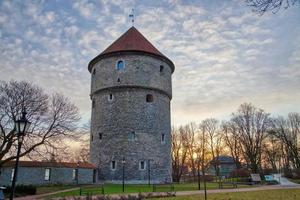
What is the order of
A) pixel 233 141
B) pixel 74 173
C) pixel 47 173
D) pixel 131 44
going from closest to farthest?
pixel 47 173 < pixel 74 173 < pixel 131 44 < pixel 233 141

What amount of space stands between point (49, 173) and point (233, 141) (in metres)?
29.7

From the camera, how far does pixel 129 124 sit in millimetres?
27578

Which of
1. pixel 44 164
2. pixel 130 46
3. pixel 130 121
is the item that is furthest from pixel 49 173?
pixel 130 46

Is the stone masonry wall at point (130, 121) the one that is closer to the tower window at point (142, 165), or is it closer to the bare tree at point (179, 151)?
the tower window at point (142, 165)

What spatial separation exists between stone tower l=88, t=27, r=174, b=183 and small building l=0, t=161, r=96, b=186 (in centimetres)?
158

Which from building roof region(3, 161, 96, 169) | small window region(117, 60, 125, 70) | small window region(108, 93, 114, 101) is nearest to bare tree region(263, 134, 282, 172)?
small window region(108, 93, 114, 101)

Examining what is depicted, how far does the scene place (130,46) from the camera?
1158 inches

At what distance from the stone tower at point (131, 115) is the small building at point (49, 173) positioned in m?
1.58

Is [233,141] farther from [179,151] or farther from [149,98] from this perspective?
[149,98]

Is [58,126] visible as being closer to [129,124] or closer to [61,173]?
[61,173]

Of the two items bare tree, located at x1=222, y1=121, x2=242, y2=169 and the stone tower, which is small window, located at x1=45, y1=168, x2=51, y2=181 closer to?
the stone tower

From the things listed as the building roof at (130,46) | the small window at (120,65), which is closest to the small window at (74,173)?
the small window at (120,65)

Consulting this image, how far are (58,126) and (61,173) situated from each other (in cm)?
512

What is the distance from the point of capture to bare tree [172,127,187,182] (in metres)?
46.1
